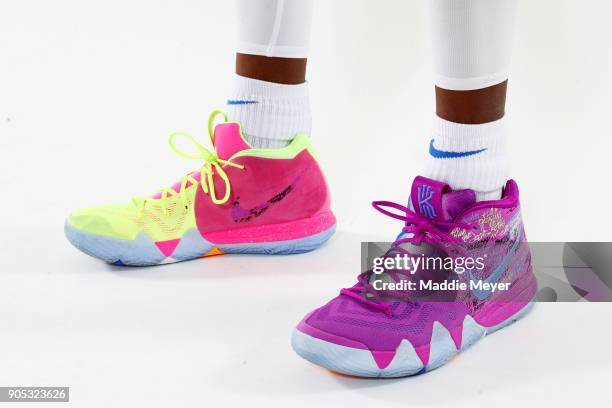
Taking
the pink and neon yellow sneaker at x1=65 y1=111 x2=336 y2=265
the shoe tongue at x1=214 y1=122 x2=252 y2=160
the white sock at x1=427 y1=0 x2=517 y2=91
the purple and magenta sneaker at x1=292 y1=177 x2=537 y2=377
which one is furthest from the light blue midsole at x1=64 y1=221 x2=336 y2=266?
the white sock at x1=427 y1=0 x2=517 y2=91

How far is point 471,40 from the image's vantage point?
1092 millimetres

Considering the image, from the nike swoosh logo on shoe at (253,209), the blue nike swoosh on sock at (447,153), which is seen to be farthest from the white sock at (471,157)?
the nike swoosh logo on shoe at (253,209)

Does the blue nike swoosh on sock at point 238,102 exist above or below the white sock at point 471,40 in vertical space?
below

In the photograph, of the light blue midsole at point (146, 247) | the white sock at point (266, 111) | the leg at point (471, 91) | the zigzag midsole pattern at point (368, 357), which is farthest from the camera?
the white sock at point (266, 111)

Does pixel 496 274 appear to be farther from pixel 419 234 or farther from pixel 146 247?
pixel 146 247

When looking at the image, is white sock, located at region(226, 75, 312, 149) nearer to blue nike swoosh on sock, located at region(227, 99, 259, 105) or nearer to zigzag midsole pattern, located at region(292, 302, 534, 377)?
blue nike swoosh on sock, located at region(227, 99, 259, 105)

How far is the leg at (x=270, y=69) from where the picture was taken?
147 cm

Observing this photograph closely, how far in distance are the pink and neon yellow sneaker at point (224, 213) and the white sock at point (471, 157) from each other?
375 mm

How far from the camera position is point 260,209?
147 cm

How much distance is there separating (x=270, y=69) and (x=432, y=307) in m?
0.60

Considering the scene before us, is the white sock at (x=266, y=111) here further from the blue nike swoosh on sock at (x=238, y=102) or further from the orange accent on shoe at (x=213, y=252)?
the orange accent on shoe at (x=213, y=252)

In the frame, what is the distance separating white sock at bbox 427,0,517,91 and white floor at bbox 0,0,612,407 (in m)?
0.35

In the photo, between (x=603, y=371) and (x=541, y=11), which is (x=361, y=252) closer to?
(x=603, y=371)

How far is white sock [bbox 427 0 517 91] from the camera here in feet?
3.55
